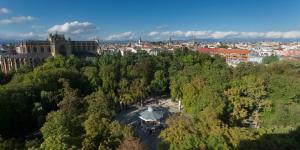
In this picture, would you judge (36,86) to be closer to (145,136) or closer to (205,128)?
(145,136)

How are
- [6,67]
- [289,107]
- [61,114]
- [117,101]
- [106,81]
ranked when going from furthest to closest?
[6,67] < [106,81] < [117,101] < [289,107] < [61,114]

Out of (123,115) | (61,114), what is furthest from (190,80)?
(61,114)

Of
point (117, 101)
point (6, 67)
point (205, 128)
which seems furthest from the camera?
point (6, 67)

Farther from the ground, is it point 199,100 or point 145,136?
point 199,100

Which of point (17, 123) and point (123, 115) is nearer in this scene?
point (17, 123)

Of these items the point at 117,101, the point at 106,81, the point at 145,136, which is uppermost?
the point at 106,81

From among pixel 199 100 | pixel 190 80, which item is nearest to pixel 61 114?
pixel 199 100

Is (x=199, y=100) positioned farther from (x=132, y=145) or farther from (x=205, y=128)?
(x=132, y=145)
